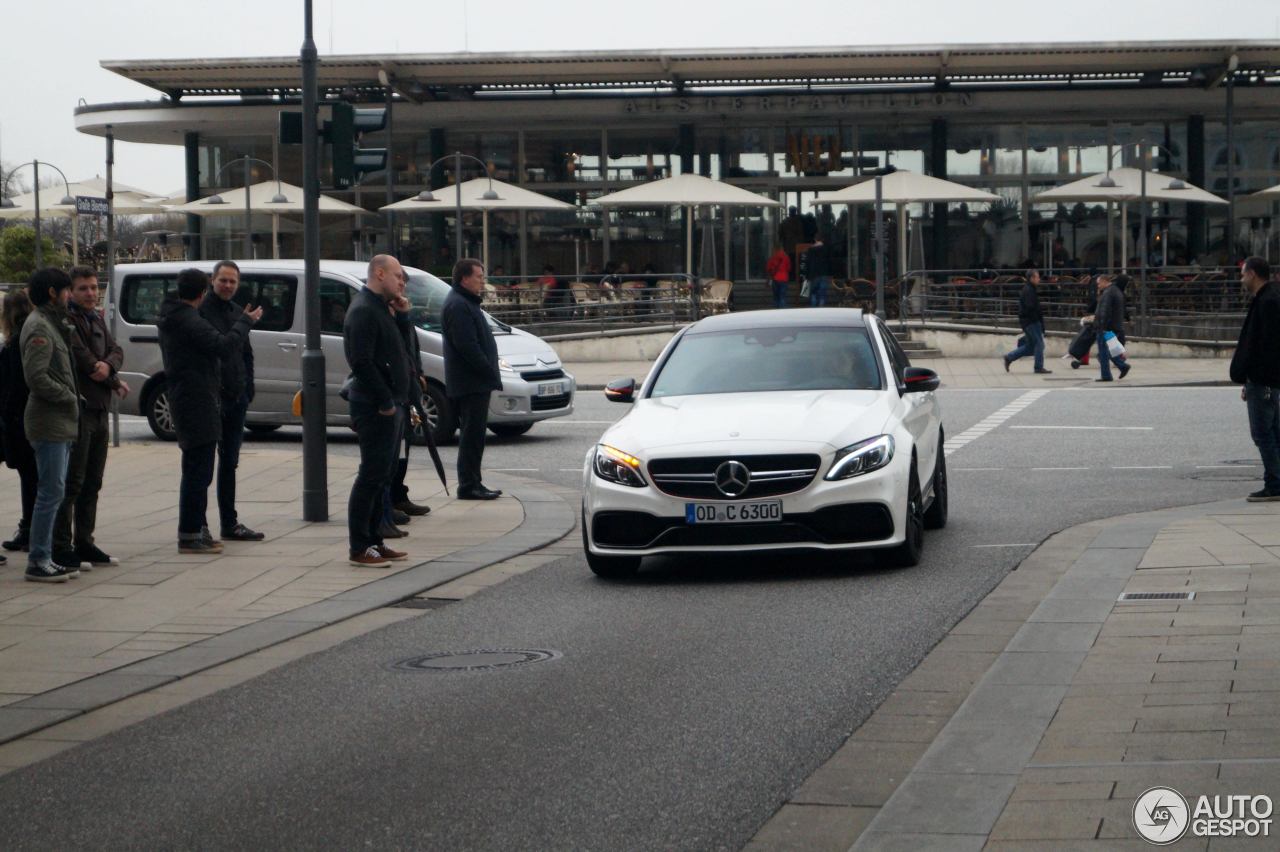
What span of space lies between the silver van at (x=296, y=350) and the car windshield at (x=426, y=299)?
0.01m

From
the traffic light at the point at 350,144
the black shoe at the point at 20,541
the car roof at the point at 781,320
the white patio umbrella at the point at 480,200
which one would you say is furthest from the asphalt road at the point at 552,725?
the white patio umbrella at the point at 480,200

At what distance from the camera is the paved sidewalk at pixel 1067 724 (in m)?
4.86

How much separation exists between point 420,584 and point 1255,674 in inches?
196

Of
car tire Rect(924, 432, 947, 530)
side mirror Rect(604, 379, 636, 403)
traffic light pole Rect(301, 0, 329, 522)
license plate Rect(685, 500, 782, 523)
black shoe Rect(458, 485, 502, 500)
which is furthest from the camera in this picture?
black shoe Rect(458, 485, 502, 500)

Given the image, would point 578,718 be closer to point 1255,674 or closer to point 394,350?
point 1255,674

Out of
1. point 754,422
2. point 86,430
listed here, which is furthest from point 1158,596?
point 86,430

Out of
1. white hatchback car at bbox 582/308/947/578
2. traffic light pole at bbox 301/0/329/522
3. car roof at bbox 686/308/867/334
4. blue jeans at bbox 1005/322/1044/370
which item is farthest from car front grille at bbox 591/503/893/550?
blue jeans at bbox 1005/322/1044/370

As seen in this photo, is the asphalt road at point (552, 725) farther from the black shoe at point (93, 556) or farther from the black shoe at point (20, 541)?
the black shoe at point (20, 541)

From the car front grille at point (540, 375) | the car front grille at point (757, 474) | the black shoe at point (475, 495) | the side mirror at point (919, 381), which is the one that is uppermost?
the side mirror at point (919, 381)

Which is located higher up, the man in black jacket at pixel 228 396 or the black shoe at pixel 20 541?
the man in black jacket at pixel 228 396

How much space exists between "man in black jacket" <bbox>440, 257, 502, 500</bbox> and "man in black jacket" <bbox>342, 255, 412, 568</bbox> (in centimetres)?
317

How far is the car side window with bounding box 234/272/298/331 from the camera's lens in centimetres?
1898

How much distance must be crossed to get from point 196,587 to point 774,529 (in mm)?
3228

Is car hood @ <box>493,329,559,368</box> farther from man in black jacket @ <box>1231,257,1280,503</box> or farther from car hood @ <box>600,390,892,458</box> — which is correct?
man in black jacket @ <box>1231,257,1280,503</box>
